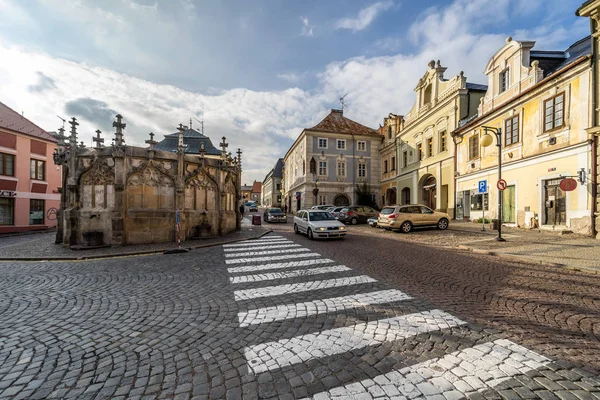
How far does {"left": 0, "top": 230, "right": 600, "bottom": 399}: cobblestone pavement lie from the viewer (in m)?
2.47

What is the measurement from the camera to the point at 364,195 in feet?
120

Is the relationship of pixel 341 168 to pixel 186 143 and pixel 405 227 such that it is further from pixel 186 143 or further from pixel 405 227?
pixel 186 143

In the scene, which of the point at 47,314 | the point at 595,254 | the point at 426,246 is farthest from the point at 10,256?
the point at 595,254

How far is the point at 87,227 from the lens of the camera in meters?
11.7

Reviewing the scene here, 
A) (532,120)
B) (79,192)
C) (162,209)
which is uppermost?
(532,120)

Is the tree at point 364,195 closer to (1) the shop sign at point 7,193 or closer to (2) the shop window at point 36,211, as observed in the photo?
(2) the shop window at point 36,211

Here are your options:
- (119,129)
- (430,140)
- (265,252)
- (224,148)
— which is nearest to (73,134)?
(119,129)

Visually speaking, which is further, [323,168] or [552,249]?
[323,168]

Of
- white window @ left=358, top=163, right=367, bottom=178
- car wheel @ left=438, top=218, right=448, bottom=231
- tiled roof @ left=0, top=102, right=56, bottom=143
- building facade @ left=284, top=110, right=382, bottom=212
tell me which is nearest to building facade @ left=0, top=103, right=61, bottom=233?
tiled roof @ left=0, top=102, right=56, bottom=143

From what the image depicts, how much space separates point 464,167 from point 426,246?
14502 millimetres

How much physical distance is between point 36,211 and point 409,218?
2929cm

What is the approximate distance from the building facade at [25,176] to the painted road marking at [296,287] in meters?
25.2

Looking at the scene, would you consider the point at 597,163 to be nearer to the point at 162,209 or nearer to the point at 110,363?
the point at 110,363

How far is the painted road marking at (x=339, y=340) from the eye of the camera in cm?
290
